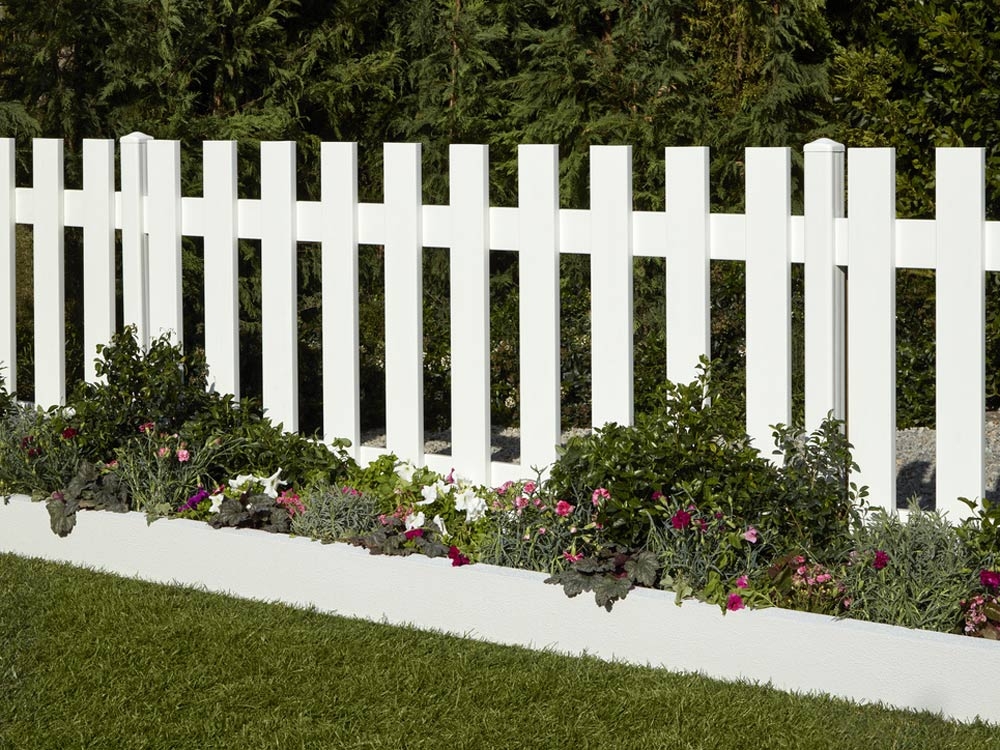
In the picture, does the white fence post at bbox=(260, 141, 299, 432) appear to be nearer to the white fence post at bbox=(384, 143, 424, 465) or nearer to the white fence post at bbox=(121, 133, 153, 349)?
the white fence post at bbox=(384, 143, 424, 465)

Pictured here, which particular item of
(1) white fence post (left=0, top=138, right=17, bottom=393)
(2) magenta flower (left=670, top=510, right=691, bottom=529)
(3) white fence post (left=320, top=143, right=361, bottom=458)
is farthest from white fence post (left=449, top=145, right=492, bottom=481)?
(1) white fence post (left=0, top=138, right=17, bottom=393)

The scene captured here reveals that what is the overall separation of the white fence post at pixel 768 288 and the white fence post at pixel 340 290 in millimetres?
1487

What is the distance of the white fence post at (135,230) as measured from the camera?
5.81 meters

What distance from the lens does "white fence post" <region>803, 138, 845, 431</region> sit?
4.47 m

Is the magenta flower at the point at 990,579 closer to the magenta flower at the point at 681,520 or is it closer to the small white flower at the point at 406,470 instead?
the magenta flower at the point at 681,520

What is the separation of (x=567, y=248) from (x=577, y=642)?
1.39 m

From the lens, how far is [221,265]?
222 inches

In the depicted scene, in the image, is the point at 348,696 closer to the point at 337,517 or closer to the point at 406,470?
the point at 337,517

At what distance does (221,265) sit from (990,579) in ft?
10.3

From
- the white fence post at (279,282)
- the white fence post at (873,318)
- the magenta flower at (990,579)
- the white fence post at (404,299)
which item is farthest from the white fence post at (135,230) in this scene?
the magenta flower at (990,579)

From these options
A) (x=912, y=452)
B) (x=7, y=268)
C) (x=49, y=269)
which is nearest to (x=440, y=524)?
(x=49, y=269)

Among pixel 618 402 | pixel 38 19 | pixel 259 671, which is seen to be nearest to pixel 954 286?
pixel 618 402

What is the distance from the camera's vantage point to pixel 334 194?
17.4ft

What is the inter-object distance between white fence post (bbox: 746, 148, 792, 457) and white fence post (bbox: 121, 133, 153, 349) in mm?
2537
